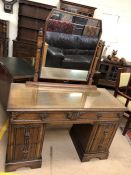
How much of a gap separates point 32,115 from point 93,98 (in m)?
0.76

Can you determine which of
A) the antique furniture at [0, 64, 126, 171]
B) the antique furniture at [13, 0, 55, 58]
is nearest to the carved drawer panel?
the antique furniture at [0, 64, 126, 171]

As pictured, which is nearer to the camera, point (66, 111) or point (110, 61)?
point (66, 111)

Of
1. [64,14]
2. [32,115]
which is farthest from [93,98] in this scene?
[64,14]

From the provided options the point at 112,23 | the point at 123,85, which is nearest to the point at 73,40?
the point at 123,85

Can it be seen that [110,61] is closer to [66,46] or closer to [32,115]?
[66,46]

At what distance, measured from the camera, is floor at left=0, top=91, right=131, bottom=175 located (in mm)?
1882

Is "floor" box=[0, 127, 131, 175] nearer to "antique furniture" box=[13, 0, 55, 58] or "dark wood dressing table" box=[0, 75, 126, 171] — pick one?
"dark wood dressing table" box=[0, 75, 126, 171]

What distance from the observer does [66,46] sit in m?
2.29

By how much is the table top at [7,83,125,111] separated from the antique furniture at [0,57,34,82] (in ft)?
1.03

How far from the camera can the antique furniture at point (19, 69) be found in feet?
7.29

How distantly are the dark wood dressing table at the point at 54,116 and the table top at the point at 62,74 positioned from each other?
128 mm

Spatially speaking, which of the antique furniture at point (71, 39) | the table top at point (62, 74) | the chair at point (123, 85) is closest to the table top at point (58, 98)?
the table top at point (62, 74)

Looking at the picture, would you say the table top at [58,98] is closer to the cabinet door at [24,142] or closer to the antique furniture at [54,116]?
the antique furniture at [54,116]

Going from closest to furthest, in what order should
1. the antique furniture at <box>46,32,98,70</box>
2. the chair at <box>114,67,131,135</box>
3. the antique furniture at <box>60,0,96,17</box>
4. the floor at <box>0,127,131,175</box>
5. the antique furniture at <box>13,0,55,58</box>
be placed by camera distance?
the floor at <box>0,127,131,175</box>, the antique furniture at <box>46,32,98,70</box>, the chair at <box>114,67,131,135</box>, the antique furniture at <box>60,0,96,17</box>, the antique furniture at <box>13,0,55,58</box>
